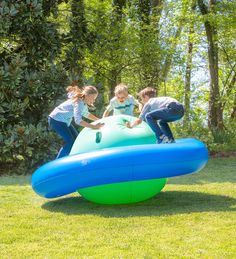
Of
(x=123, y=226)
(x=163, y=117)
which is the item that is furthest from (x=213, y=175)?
(x=123, y=226)

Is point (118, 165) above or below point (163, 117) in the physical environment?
below

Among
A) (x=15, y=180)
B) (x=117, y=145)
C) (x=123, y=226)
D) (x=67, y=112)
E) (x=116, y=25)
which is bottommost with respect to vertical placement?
(x=15, y=180)

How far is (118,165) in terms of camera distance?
5816mm

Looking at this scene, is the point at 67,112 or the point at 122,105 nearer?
the point at 67,112

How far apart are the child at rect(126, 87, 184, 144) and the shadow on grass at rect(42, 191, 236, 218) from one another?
2.91 ft

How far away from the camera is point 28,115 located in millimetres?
11617

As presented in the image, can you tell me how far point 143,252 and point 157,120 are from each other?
3.23 meters

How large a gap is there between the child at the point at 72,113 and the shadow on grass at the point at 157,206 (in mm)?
1042

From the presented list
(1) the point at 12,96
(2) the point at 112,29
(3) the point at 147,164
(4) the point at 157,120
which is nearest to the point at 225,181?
(4) the point at 157,120

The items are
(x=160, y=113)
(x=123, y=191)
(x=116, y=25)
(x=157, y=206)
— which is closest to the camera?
(x=123, y=191)

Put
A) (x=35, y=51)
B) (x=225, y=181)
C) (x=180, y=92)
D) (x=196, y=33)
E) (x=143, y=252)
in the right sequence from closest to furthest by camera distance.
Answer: (x=143, y=252), (x=225, y=181), (x=35, y=51), (x=196, y=33), (x=180, y=92)

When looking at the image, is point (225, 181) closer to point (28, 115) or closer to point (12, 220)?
point (12, 220)

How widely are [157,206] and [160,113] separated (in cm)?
146

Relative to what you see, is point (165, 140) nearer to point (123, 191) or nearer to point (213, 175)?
point (123, 191)
